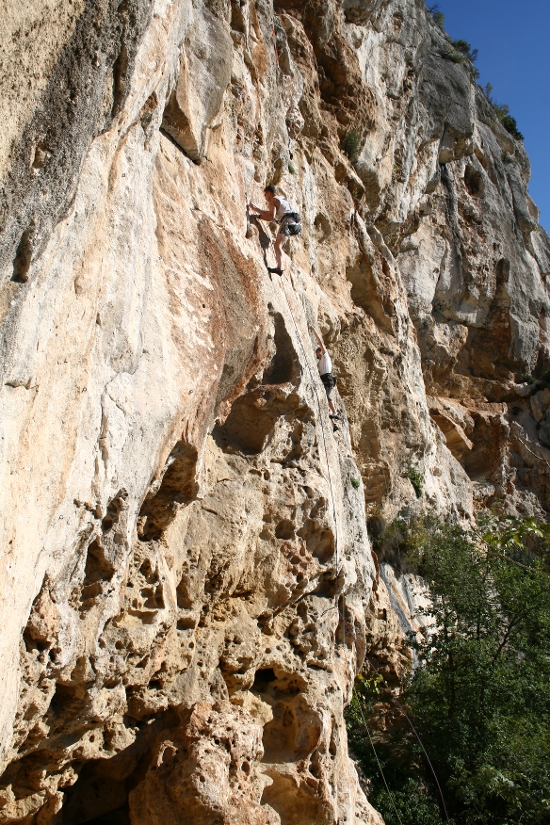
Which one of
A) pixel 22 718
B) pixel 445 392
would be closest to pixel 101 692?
pixel 22 718

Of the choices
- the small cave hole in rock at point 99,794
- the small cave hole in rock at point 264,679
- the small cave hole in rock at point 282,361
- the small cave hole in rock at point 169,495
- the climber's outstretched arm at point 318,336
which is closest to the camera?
the small cave hole in rock at point 99,794

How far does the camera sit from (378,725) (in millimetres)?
9883

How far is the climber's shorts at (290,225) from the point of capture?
24.3 feet

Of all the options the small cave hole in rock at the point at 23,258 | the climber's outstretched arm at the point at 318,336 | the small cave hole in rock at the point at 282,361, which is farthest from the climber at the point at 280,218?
the small cave hole in rock at the point at 23,258

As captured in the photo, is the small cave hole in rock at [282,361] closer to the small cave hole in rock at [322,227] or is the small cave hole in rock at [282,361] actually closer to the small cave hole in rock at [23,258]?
the small cave hole in rock at [23,258]

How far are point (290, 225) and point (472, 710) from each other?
717cm

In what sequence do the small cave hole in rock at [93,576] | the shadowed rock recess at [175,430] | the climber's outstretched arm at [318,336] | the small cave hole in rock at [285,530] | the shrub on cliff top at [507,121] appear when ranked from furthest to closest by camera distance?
the shrub on cliff top at [507,121] → the climber's outstretched arm at [318,336] → the small cave hole in rock at [285,530] → the small cave hole in rock at [93,576] → the shadowed rock recess at [175,430]

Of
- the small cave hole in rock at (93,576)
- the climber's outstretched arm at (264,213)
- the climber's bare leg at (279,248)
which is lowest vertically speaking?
the small cave hole in rock at (93,576)

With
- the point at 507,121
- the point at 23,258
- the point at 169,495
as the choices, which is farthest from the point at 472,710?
the point at 507,121

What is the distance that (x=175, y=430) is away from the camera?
4656mm

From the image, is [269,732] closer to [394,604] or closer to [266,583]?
[266,583]

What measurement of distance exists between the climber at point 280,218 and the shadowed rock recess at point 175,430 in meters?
0.25

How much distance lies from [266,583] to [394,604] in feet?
19.8

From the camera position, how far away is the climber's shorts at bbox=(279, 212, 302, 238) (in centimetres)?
741
